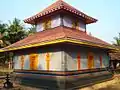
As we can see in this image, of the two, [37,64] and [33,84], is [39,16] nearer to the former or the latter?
[37,64]

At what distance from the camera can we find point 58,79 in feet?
37.3

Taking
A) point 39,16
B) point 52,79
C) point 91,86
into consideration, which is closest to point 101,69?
point 91,86

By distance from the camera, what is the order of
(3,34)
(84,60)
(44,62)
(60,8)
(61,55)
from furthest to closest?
1. (3,34)
2. (60,8)
3. (84,60)
4. (44,62)
5. (61,55)

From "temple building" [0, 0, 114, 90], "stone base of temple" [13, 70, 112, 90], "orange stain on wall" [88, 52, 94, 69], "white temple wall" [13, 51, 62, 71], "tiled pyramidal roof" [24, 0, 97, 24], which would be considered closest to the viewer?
"stone base of temple" [13, 70, 112, 90]

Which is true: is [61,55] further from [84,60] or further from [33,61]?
[33,61]

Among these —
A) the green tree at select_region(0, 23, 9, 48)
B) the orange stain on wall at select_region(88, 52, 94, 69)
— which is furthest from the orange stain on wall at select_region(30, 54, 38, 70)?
the green tree at select_region(0, 23, 9, 48)

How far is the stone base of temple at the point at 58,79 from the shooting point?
11.3m

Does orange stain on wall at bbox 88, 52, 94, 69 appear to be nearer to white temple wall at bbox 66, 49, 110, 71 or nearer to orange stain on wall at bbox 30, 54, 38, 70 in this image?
white temple wall at bbox 66, 49, 110, 71

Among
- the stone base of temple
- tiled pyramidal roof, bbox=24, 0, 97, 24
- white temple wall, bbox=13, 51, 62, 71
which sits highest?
tiled pyramidal roof, bbox=24, 0, 97, 24

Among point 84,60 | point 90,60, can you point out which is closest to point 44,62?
point 84,60

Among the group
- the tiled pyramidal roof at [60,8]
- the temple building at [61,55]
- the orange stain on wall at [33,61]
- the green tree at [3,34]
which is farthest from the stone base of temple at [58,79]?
the green tree at [3,34]

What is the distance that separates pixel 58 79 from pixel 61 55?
169 cm

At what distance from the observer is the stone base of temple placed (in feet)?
37.0

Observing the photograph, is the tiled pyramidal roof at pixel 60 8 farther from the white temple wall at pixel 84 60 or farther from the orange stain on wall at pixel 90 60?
the orange stain on wall at pixel 90 60
